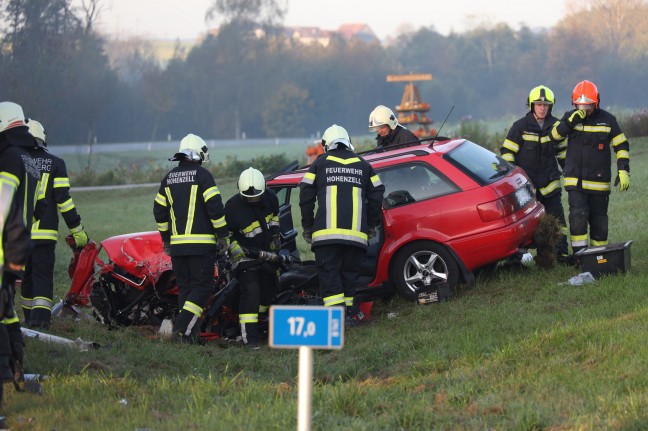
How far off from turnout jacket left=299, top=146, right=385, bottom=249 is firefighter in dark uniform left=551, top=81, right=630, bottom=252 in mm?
2427

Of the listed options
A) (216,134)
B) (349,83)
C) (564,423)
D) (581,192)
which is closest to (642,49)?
(349,83)

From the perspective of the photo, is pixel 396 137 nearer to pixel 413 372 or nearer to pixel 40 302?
pixel 40 302

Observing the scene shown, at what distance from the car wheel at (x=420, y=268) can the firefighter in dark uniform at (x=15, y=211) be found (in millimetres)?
4021

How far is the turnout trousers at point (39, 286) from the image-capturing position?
9.52 metres

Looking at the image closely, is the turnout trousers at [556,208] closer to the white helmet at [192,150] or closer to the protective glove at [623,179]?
the protective glove at [623,179]

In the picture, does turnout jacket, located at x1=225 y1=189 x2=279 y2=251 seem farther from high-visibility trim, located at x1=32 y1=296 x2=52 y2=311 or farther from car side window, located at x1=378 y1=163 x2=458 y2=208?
high-visibility trim, located at x1=32 y1=296 x2=52 y2=311

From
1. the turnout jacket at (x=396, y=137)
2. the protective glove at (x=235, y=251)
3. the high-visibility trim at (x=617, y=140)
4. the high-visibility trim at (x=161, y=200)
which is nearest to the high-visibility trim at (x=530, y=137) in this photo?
the high-visibility trim at (x=617, y=140)

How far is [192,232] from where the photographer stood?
30.2 feet

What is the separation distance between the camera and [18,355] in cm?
700

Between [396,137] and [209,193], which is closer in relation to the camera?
[209,193]

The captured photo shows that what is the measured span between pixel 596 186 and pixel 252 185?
3639mm

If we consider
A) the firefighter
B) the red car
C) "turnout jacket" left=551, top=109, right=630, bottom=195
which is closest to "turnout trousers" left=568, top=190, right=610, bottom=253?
"turnout jacket" left=551, top=109, right=630, bottom=195

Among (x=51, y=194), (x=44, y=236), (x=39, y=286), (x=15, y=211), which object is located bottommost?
(x=39, y=286)

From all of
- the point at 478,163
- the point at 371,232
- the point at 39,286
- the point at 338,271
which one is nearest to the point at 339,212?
the point at 371,232
